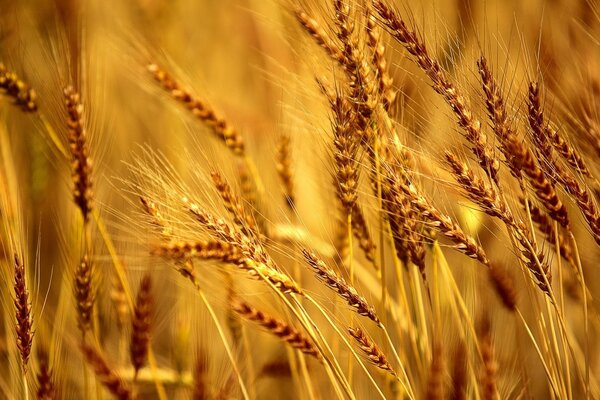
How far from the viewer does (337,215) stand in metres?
1.11

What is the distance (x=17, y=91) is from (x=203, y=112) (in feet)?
0.98

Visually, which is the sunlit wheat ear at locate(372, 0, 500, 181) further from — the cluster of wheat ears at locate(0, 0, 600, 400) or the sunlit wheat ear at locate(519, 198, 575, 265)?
the sunlit wheat ear at locate(519, 198, 575, 265)

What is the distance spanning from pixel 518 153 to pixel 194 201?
424 millimetres

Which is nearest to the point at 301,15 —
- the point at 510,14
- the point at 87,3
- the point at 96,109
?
the point at 96,109

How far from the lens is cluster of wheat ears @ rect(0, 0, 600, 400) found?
0.82 metres

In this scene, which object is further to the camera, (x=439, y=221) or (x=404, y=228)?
(x=404, y=228)

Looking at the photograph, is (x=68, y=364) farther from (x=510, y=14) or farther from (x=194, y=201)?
(x=510, y=14)

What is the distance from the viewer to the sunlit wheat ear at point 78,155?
1.00 metres

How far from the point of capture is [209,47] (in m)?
2.09

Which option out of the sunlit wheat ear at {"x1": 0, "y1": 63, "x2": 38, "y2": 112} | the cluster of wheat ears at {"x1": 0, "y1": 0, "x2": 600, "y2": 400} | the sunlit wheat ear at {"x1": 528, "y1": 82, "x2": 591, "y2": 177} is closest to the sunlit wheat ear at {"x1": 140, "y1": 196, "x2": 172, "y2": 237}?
the cluster of wheat ears at {"x1": 0, "y1": 0, "x2": 600, "y2": 400}

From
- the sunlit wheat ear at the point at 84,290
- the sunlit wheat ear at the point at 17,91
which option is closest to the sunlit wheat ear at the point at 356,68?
the sunlit wheat ear at the point at 84,290

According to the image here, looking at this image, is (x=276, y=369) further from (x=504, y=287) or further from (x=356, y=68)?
(x=356, y=68)

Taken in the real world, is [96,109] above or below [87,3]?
below

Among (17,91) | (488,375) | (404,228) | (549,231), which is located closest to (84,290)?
(17,91)
